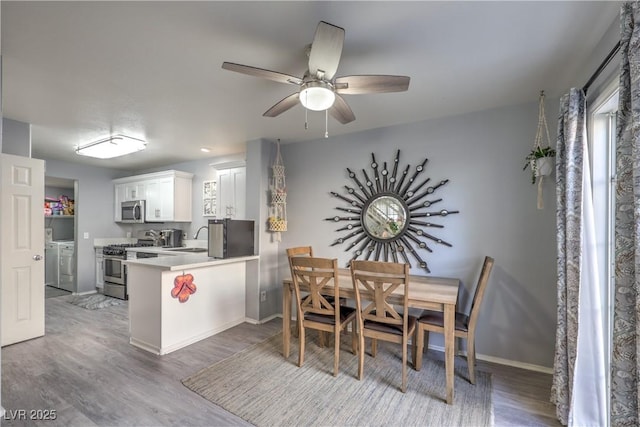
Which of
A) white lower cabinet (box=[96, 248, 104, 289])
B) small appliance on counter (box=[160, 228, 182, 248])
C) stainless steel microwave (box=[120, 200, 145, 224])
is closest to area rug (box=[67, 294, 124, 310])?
white lower cabinet (box=[96, 248, 104, 289])

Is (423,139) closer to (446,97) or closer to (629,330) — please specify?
(446,97)

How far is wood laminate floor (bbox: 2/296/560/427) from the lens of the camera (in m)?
1.96

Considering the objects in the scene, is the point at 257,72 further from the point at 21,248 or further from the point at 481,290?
the point at 21,248

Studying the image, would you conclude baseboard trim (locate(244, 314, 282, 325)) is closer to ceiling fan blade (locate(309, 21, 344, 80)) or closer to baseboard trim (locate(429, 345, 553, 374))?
baseboard trim (locate(429, 345, 553, 374))

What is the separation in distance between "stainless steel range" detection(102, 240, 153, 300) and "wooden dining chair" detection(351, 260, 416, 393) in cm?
437

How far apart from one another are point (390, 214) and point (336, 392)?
1869mm

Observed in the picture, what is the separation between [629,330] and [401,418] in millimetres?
1425

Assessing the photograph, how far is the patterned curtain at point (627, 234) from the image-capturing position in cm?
110

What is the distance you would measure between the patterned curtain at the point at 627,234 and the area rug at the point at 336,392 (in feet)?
3.37

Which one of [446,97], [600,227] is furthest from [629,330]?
[446,97]

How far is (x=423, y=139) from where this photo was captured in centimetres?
318

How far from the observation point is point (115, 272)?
4984mm

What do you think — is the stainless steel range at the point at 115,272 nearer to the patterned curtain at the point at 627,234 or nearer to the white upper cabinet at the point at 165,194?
the white upper cabinet at the point at 165,194

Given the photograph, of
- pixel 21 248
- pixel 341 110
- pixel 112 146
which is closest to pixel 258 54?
pixel 341 110
